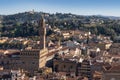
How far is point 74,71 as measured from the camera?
26766 millimetres

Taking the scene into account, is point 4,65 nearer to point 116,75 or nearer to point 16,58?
point 16,58

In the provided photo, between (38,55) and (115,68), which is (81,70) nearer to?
(38,55)

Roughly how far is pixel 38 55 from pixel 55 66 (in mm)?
1309

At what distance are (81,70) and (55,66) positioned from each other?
2485 mm

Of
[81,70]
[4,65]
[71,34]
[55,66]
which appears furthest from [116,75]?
[71,34]

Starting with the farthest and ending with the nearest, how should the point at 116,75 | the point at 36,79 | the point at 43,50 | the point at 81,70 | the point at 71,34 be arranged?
1. the point at 71,34
2. the point at 43,50
3. the point at 81,70
4. the point at 36,79
5. the point at 116,75

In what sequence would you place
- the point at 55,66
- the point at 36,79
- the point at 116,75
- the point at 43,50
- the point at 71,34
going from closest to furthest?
the point at 116,75, the point at 36,79, the point at 55,66, the point at 43,50, the point at 71,34

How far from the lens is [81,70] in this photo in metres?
26.6

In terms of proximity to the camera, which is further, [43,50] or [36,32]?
[36,32]

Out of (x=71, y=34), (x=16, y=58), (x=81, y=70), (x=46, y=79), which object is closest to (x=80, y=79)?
(x=46, y=79)

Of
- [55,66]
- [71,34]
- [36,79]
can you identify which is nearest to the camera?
[36,79]

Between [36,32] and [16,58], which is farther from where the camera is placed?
[36,32]

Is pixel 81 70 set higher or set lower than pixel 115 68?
lower

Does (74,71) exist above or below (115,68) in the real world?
below
